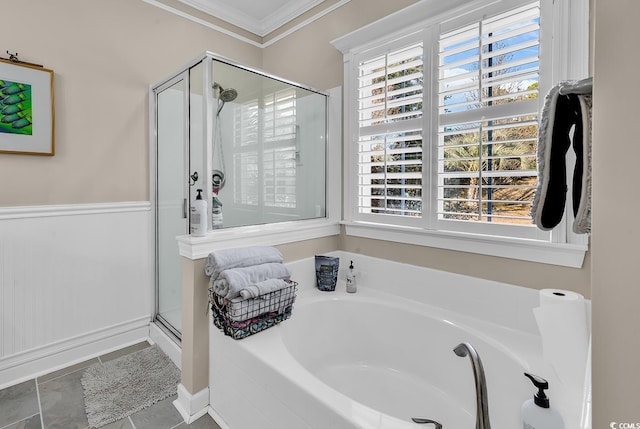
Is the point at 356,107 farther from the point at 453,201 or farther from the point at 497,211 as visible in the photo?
the point at 497,211

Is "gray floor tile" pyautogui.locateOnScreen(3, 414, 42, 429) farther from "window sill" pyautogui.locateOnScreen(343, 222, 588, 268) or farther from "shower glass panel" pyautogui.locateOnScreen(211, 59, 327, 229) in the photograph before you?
"window sill" pyautogui.locateOnScreen(343, 222, 588, 268)

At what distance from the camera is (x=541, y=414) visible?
881 mm

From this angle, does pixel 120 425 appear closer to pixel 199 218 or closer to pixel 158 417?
pixel 158 417

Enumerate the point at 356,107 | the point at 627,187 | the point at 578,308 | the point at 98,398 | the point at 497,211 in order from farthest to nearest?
1. the point at 356,107
2. the point at 98,398
3. the point at 497,211
4. the point at 578,308
5. the point at 627,187

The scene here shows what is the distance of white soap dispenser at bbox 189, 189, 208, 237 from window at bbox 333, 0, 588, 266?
106 cm

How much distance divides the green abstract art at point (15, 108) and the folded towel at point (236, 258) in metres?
1.48

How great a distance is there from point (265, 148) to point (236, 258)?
3.18 feet

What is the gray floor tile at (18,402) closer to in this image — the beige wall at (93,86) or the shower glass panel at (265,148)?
the beige wall at (93,86)

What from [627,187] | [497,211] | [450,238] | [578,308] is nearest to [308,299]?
[450,238]

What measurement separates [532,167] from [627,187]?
1456mm

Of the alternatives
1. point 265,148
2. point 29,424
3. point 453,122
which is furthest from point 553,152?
point 29,424

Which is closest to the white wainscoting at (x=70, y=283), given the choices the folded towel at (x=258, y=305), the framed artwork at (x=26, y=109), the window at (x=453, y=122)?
the framed artwork at (x=26, y=109)

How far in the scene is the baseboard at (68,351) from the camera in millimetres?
1889

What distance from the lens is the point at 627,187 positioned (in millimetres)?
285
